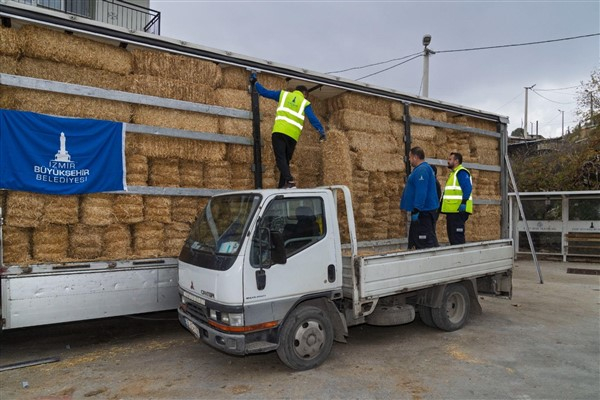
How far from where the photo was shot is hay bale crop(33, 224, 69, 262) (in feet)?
17.5

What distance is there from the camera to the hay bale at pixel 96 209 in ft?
18.5

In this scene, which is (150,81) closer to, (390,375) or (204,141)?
(204,141)

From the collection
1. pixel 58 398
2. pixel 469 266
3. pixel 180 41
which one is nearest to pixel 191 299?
pixel 58 398

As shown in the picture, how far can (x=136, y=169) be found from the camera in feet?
19.6

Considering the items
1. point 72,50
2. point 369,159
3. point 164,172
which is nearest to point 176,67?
point 72,50

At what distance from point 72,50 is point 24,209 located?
83.8 inches

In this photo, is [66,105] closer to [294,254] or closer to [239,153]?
[239,153]

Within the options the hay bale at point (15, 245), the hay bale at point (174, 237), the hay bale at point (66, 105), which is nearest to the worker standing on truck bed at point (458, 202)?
the hay bale at point (174, 237)

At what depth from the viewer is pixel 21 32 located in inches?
208

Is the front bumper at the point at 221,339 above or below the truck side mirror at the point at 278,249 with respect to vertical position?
below

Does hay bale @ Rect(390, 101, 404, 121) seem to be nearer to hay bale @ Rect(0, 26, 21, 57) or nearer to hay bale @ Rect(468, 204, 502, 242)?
hay bale @ Rect(468, 204, 502, 242)

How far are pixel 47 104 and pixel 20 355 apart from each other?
11.1 ft

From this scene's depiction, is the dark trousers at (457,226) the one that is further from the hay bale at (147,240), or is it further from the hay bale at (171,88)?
the hay bale at (147,240)

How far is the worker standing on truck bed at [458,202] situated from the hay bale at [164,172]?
4.90 meters
